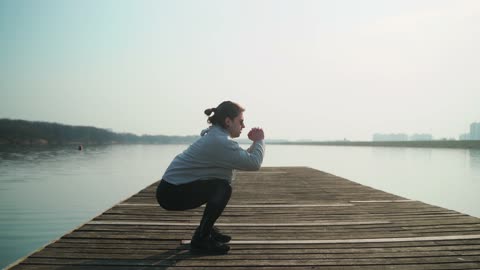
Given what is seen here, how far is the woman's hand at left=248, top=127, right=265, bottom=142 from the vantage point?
336 cm

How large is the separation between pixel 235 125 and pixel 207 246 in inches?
45.7

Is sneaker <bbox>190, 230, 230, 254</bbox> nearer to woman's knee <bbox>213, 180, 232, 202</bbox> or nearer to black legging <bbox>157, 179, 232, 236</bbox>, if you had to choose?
black legging <bbox>157, 179, 232, 236</bbox>

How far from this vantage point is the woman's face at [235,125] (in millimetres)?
3216

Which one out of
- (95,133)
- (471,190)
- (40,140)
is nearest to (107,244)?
(471,190)

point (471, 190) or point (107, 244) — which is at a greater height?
point (107, 244)

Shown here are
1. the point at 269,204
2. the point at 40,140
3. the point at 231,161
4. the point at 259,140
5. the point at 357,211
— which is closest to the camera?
the point at 231,161

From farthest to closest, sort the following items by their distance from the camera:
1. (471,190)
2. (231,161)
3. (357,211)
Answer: (471,190) → (357,211) → (231,161)

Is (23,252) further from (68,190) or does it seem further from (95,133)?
(95,133)

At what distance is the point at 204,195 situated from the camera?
3.26m

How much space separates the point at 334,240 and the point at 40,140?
356ft

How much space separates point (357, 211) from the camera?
5.29 meters

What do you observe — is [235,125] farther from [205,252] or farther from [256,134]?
[205,252]

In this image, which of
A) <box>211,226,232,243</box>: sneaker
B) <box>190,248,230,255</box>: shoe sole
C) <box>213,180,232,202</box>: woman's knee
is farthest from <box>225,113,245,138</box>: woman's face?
<box>190,248,230,255</box>: shoe sole

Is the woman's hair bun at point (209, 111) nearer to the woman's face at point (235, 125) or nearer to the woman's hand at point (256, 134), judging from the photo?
the woman's face at point (235, 125)
